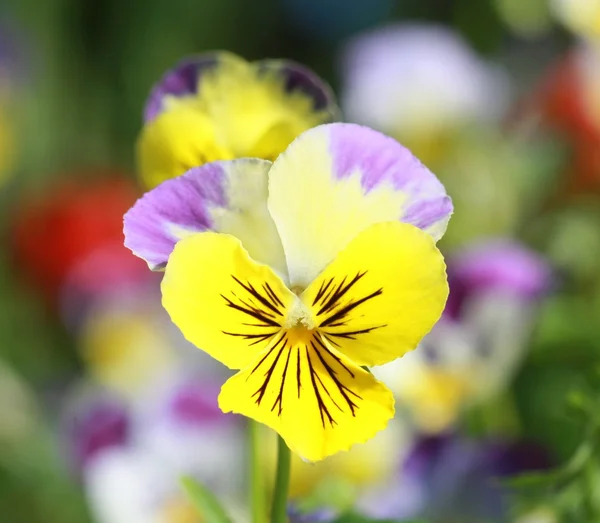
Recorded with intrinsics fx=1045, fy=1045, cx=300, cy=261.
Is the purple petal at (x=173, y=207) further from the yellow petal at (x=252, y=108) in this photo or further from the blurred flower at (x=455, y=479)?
the blurred flower at (x=455, y=479)

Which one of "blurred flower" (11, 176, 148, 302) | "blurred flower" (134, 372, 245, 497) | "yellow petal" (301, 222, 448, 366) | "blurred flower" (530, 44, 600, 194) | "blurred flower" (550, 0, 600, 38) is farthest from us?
"blurred flower" (11, 176, 148, 302)

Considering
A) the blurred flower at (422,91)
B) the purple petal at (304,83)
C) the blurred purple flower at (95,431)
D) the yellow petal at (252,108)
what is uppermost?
the blurred flower at (422,91)

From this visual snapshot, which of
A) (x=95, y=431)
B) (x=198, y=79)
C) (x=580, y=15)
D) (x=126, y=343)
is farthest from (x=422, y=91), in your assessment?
(x=198, y=79)

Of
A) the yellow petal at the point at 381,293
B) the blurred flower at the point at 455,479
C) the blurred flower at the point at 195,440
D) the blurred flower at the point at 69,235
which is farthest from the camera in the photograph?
the blurred flower at the point at 69,235

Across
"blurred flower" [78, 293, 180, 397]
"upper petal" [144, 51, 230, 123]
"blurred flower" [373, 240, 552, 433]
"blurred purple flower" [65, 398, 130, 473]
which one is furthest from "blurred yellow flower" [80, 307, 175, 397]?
"upper petal" [144, 51, 230, 123]

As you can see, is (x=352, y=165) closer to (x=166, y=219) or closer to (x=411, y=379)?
(x=166, y=219)

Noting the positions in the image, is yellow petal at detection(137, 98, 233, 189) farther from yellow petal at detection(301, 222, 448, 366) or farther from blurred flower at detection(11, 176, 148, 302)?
blurred flower at detection(11, 176, 148, 302)

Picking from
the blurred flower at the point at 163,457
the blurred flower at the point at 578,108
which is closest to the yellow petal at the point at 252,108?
the blurred flower at the point at 163,457

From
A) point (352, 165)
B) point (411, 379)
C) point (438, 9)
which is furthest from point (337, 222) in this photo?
point (438, 9)
